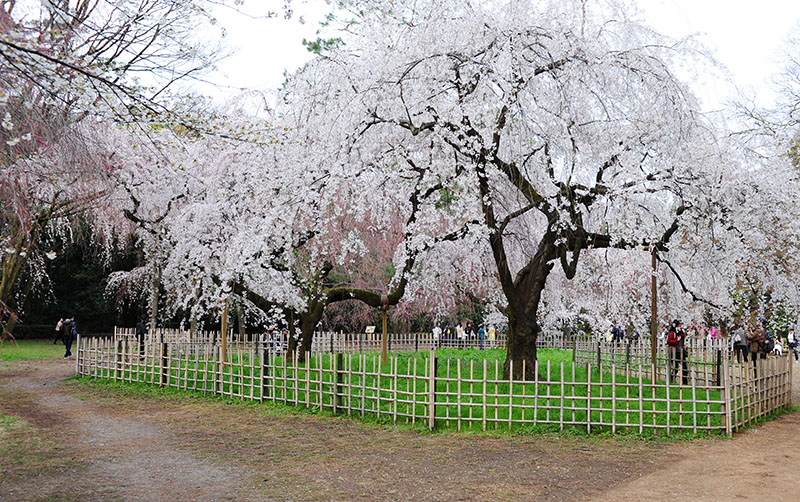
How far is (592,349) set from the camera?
2042cm

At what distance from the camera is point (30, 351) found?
25766 millimetres

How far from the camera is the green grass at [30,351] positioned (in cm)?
2313

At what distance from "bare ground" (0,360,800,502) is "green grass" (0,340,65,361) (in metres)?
13.2

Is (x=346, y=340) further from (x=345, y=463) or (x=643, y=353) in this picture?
(x=345, y=463)

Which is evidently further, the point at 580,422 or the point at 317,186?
the point at 317,186

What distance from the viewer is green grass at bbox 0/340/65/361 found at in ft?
75.9

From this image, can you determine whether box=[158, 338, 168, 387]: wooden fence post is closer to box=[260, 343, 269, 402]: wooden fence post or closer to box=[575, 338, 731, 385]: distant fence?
box=[260, 343, 269, 402]: wooden fence post

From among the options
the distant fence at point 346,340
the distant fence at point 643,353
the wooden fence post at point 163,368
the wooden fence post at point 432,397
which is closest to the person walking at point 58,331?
the distant fence at point 346,340

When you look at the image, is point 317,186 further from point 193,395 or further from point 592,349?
point 592,349

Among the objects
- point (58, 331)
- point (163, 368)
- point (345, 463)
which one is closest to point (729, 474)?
point (345, 463)

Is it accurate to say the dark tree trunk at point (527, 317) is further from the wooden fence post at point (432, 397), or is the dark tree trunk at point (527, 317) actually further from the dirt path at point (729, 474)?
the dirt path at point (729, 474)

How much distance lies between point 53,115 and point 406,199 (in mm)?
7380

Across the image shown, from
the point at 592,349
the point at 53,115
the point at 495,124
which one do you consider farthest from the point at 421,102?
the point at 592,349

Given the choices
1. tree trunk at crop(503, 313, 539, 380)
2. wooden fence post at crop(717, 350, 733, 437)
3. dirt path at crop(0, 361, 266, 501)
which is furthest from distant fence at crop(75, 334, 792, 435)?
dirt path at crop(0, 361, 266, 501)
